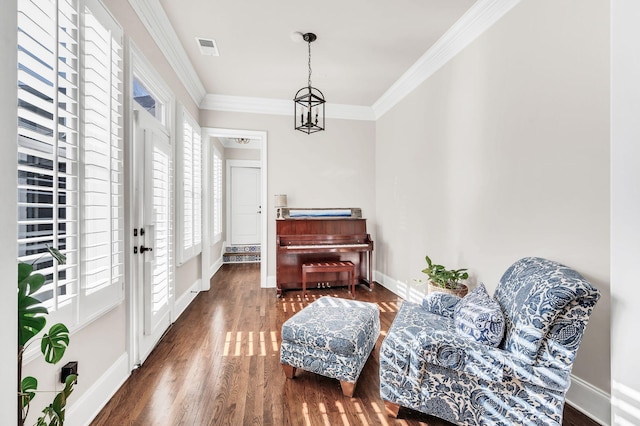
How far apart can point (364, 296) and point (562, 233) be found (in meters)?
2.57

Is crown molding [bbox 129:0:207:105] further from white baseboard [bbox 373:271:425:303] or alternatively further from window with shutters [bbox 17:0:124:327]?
white baseboard [bbox 373:271:425:303]

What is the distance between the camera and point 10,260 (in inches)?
34.9

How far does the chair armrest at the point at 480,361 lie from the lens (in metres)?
1.41

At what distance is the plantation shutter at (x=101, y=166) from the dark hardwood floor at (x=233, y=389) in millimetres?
645

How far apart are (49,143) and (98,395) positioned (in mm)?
1457

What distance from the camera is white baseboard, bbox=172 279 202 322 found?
130 inches

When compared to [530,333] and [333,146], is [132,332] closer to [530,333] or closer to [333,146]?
[530,333]

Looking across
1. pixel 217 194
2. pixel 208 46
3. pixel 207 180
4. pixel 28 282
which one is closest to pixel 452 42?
pixel 208 46

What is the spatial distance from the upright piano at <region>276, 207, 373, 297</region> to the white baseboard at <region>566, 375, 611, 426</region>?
2605mm

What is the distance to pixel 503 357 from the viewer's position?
4.82 ft

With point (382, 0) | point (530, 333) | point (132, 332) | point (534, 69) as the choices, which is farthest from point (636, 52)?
point (132, 332)

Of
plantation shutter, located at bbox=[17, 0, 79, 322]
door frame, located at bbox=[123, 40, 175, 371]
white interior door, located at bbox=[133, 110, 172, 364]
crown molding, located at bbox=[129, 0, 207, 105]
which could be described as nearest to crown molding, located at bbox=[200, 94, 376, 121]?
crown molding, located at bbox=[129, 0, 207, 105]

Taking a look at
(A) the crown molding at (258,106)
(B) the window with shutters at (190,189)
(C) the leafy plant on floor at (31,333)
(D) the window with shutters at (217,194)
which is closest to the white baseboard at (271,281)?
(B) the window with shutters at (190,189)

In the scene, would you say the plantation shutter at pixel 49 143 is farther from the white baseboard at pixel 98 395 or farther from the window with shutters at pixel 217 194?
the window with shutters at pixel 217 194
